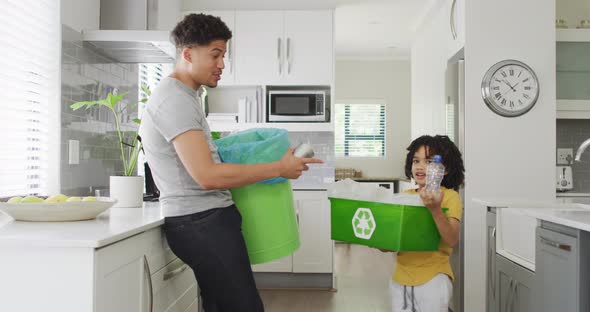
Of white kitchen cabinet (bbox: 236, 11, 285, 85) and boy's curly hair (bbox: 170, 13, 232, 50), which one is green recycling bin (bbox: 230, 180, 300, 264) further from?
white kitchen cabinet (bbox: 236, 11, 285, 85)

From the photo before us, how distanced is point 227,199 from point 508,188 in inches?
105

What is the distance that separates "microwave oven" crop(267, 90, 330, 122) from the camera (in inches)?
189

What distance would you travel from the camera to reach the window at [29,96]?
2273 mm

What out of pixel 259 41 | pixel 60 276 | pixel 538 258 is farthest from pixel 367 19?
pixel 60 276

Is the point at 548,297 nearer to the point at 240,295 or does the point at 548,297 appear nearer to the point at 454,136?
the point at 240,295

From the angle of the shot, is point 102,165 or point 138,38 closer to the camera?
point 138,38

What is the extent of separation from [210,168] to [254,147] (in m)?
0.18

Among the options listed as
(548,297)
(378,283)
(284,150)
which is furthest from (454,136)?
(284,150)

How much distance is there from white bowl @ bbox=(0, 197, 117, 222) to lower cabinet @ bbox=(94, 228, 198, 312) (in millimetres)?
225

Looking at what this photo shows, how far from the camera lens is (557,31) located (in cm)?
400

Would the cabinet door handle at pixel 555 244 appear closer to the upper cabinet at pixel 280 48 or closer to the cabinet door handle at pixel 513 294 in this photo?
the cabinet door handle at pixel 513 294

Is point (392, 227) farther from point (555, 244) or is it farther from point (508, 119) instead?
point (508, 119)

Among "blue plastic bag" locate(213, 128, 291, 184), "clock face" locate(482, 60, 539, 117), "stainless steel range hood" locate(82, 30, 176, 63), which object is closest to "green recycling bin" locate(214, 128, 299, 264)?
"blue plastic bag" locate(213, 128, 291, 184)

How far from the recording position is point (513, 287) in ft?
7.10
